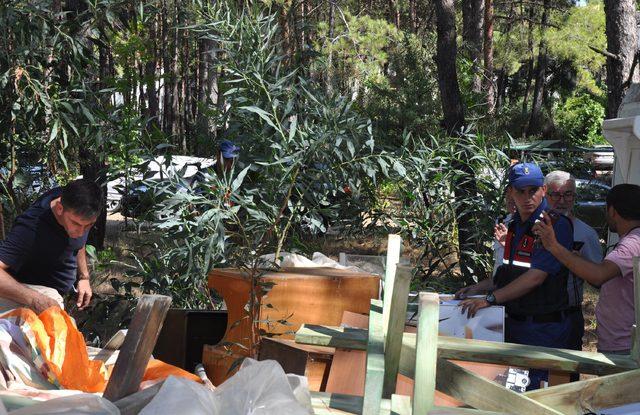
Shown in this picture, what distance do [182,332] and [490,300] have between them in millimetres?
1855

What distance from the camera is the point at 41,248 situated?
185 inches

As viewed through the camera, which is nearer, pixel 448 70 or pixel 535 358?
pixel 535 358

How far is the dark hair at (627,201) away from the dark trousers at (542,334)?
62cm

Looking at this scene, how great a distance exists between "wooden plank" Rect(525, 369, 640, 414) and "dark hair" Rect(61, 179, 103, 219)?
2518 millimetres

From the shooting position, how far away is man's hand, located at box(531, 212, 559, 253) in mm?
4227

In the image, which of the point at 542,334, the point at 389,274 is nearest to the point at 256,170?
the point at 542,334

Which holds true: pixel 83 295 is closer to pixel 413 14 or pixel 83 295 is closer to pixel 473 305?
pixel 473 305

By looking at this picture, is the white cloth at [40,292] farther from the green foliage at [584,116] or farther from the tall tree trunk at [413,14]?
the green foliage at [584,116]

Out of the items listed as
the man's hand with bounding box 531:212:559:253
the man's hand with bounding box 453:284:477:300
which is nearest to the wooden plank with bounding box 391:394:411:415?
the man's hand with bounding box 531:212:559:253

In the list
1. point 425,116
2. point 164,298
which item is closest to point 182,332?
point 164,298

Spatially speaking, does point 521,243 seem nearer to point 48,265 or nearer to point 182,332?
point 182,332

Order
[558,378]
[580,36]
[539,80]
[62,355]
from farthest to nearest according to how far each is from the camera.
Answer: [539,80]
[580,36]
[558,378]
[62,355]

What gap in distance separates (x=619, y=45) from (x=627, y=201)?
5.21 metres

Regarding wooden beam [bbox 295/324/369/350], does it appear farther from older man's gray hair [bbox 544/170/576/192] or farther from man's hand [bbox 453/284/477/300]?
older man's gray hair [bbox 544/170/576/192]
